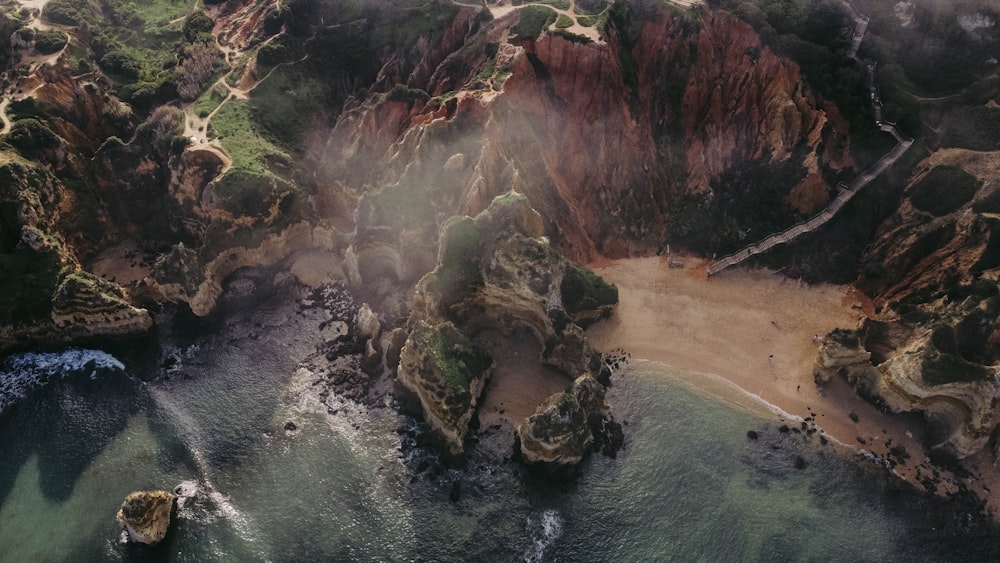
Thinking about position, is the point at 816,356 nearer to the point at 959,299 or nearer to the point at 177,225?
the point at 959,299

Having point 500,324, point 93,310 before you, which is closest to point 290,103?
point 93,310

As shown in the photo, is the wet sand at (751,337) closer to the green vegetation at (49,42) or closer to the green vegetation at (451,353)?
the green vegetation at (451,353)

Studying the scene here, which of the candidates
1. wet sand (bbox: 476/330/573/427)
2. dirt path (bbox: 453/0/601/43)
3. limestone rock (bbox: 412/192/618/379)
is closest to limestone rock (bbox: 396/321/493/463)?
wet sand (bbox: 476/330/573/427)

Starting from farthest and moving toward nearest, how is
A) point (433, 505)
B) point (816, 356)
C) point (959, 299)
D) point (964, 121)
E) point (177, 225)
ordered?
point (177, 225) < point (964, 121) < point (816, 356) < point (959, 299) < point (433, 505)

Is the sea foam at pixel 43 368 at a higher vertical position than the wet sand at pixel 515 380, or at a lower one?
higher

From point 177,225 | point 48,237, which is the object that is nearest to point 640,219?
point 177,225

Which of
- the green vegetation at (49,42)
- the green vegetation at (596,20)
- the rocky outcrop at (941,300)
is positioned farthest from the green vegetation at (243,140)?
the rocky outcrop at (941,300)

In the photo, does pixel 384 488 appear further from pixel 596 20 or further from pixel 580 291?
pixel 596 20
